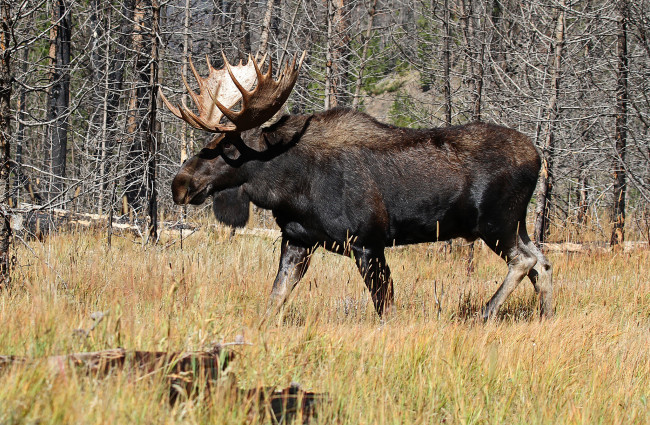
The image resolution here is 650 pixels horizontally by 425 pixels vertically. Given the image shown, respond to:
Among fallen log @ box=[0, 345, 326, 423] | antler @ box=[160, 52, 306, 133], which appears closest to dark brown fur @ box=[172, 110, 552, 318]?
antler @ box=[160, 52, 306, 133]

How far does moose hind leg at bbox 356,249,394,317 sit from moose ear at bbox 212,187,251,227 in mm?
1233

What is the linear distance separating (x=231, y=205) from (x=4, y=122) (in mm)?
2133

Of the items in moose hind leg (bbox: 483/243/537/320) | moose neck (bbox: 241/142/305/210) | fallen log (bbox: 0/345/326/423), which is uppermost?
moose neck (bbox: 241/142/305/210)

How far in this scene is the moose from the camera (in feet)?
20.7

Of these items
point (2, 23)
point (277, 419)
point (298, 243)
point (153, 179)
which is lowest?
point (277, 419)

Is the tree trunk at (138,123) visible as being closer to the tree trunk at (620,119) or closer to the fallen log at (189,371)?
the fallen log at (189,371)

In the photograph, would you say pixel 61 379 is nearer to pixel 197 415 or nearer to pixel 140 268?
pixel 197 415

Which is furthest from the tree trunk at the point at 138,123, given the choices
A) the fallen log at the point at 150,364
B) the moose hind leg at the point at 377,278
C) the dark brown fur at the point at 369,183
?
the fallen log at the point at 150,364

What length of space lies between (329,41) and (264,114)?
6355 millimetres

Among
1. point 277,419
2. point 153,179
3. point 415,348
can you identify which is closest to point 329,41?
point 153,179

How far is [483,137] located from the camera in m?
6.90

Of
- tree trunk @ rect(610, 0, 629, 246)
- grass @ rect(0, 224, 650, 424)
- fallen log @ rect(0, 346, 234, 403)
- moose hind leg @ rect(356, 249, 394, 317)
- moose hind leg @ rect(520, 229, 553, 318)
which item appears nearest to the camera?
grass @ rect(0, 224, 650, 424)

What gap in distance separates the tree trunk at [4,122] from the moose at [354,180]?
4.89 feet

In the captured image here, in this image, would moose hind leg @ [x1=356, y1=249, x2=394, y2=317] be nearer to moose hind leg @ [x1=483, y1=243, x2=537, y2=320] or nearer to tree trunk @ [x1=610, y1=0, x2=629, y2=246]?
moose hind leg @ [x1=483, y1=243, x2=537, y2=320]
